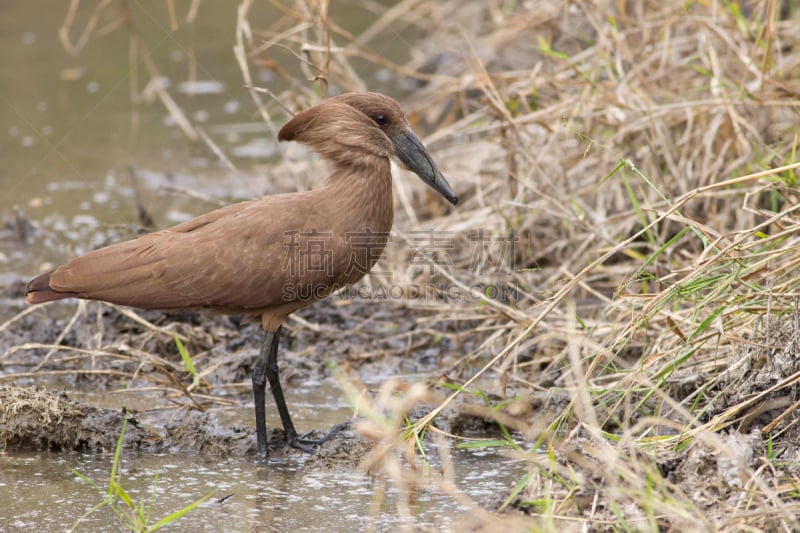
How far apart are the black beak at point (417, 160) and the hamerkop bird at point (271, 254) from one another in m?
0.12

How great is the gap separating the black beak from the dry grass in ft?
1.52

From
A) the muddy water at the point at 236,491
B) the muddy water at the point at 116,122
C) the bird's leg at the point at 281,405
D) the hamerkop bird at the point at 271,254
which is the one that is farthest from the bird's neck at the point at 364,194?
the muddy water at the point at 116,122

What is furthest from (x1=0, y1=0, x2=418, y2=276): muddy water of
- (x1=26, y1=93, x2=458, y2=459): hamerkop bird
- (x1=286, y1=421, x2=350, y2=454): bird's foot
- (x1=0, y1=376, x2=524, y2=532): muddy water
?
(x1=0, y1=376, x2=524, y2=532): muddy water

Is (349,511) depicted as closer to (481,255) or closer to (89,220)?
(481,255)

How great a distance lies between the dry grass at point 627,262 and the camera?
2873mm

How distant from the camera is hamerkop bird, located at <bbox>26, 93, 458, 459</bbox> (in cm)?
394

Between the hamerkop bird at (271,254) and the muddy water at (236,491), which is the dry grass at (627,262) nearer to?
the muddy water at (236,491)

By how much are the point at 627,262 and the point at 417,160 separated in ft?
5.32

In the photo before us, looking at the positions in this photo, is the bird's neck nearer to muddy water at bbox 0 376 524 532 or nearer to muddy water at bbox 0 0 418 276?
muddy water at bbox 0 376 524 532

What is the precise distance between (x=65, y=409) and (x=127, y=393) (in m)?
0.69

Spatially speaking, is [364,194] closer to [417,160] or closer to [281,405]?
[417,160]

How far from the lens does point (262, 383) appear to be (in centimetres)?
406

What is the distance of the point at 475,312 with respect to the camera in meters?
4.92

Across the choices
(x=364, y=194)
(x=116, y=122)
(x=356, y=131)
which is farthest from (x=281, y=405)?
(x=116, y=122)
